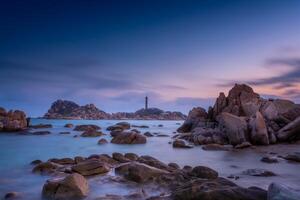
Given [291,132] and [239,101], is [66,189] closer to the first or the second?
[291,132]

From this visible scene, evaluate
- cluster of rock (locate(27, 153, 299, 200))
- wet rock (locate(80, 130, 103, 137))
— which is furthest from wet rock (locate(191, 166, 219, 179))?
wet rock (locate(80, 130, 103, 137))

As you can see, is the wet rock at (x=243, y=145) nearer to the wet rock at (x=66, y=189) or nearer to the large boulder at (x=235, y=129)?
the large boulder at (x=235, y=129)

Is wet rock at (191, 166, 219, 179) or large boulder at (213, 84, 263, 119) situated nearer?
wet rock at (191, 166, 219, 179)

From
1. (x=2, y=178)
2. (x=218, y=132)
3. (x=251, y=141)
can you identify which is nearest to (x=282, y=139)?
(x=251, y=141)

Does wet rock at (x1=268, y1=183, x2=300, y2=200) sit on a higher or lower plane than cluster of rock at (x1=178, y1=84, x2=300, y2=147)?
lower

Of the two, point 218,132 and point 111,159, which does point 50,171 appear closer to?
point 111,159

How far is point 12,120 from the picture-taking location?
60656 millimetres

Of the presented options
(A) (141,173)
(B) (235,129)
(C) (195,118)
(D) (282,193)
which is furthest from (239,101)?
(D) (282,193)

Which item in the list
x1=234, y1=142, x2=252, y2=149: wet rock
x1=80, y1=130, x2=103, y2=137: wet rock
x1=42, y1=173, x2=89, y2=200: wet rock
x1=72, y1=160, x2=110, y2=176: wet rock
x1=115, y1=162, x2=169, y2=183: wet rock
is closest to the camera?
x1=42, y1=173, x2=89, y2=200: wet rock

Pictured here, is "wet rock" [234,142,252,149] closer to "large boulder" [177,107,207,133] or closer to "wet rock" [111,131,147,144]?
"wet rock" [111,131,147,144]

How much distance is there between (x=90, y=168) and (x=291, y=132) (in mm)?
22643

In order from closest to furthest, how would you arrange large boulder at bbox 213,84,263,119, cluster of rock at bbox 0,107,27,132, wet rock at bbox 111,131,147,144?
wet rock at bbox 111,131,147,144, large boulder at bbox 213,84,263,119, cluster of rock at bbox 0,107,27,132

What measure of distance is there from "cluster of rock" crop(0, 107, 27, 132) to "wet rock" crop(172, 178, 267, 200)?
183 ft

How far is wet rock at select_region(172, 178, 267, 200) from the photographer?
845 centimetres
